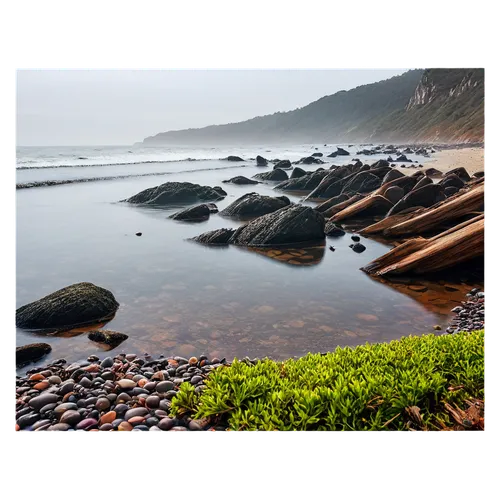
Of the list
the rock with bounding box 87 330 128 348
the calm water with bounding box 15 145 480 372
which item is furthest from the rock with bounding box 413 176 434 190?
the rock with bounding box 87 330 128 348

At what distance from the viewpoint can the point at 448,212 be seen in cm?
1059

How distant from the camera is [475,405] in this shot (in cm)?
355

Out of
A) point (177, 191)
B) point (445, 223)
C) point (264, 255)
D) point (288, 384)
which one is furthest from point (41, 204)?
point (288, 384)

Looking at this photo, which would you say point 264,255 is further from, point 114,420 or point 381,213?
point 114,420

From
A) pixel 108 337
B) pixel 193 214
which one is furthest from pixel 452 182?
pixel 108 337

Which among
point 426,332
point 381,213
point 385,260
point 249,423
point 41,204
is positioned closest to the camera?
point 249,423

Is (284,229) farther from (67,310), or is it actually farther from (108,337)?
(108,337)

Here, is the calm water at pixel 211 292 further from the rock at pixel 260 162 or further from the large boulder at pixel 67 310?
the rock at pixel 260 162

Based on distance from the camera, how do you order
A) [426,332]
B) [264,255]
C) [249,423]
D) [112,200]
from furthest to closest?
1. [112,200]
2. [264,255]
3. [426,332]
4. [249,423]

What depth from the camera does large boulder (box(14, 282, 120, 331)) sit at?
20.5ft

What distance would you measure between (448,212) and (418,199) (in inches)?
121

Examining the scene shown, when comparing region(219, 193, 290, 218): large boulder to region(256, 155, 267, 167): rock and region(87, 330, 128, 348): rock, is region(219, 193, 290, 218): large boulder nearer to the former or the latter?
region(87, 330, 128, 348): rock
